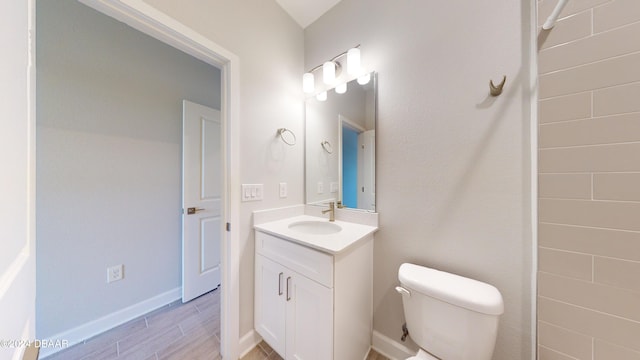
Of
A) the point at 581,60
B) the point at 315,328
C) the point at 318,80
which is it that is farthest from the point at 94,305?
the point at 581,60

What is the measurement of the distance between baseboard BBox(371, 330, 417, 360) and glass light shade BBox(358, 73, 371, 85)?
1686 millimetres

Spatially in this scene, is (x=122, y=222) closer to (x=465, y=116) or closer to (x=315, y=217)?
(x=315, y=217)

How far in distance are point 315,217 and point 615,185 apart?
1458 millimetres

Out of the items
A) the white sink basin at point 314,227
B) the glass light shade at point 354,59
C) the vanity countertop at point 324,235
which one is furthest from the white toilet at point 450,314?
the glass light shade at point 354,59

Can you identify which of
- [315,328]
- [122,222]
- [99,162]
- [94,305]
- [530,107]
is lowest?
[94,305]

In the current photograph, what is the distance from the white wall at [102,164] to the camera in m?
1.27

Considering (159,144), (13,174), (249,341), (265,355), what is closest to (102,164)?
(159,144)

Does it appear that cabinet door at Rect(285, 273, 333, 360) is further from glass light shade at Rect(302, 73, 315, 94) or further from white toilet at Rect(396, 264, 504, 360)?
glass light shade at Rect(302, 73, 315, 94)

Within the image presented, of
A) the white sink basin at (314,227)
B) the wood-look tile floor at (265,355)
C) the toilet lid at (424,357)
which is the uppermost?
the white sink basin at (314,227)

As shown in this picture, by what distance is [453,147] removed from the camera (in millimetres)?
1027

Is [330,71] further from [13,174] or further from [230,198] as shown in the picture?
[13,174]

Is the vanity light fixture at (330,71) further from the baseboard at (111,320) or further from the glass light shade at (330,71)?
the baseboard at (111,320)

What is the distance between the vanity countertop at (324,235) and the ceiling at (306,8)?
1700mm

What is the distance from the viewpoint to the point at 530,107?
0.85 m
